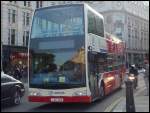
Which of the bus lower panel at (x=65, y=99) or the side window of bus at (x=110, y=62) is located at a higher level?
the side window of bus at (x=110, y=62)

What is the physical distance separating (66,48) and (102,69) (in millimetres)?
2759

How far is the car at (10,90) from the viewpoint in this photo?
13.9 meters

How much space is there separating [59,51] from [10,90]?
2.15m

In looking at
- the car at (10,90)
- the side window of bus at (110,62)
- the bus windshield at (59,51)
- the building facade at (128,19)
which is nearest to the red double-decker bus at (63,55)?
the bus windshield at (59,51)

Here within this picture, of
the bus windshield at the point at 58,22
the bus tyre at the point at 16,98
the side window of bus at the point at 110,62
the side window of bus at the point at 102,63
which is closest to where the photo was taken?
the bus windshield at the point at 58,22

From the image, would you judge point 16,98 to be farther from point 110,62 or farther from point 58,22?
point 110,62

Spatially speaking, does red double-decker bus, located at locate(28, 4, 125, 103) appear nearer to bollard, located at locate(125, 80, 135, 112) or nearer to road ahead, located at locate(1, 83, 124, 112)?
road ahead, located at locate(1, 83, 124, 112)

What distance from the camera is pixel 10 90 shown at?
47.0ft

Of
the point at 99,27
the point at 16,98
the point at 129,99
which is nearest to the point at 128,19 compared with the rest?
the point at 99,27

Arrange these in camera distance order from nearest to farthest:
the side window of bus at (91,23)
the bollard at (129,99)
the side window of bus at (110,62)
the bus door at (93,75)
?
the bollard at (129,99) < the bus door at (93,75) < the side window of bus at (91,23) < the side window of bus at (110,62)

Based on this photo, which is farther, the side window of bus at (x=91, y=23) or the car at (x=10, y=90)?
the side window of bus at (x=91, y=23)

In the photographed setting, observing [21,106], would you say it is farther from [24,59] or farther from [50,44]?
[24,59]

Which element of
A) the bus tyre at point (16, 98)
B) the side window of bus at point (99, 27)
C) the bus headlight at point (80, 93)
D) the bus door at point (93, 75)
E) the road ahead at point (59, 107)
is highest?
the side window of bus at point (99, 27)

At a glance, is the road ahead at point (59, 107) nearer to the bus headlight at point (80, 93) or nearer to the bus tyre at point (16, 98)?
the bus tyre at point (16, 98)
